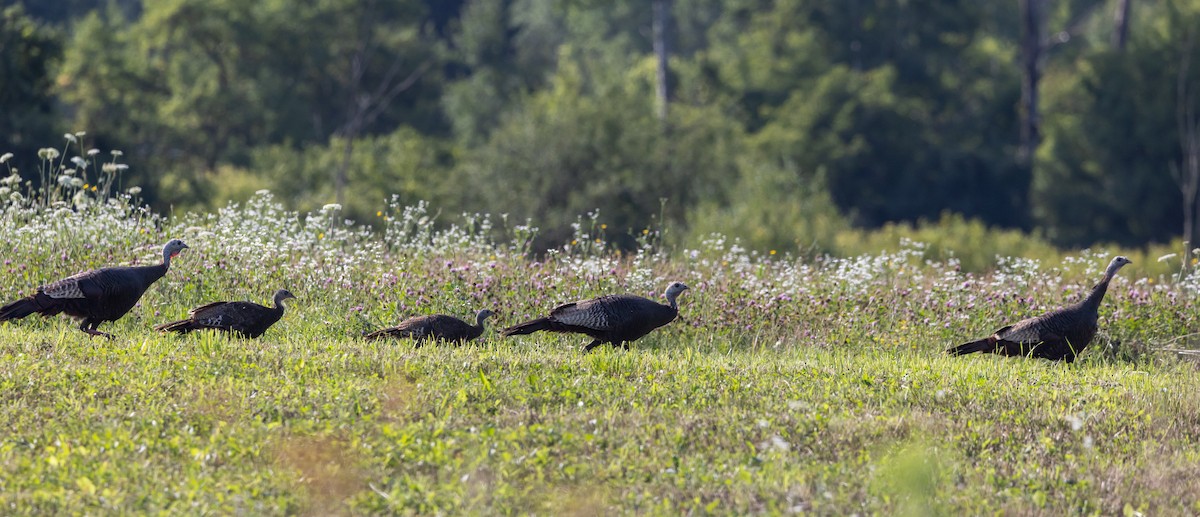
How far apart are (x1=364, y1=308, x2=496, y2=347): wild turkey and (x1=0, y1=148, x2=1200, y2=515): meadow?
0.45m

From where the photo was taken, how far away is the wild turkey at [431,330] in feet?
40.9

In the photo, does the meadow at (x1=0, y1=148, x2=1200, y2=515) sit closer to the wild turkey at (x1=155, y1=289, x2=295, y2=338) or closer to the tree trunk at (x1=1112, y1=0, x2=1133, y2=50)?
the wild turkey at (x1=155, y1=289, x2=295, y2=338)

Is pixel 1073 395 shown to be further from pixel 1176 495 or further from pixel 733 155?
pixel 733 155

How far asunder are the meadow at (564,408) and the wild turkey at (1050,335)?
20cm

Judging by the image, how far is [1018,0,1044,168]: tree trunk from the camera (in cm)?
5609

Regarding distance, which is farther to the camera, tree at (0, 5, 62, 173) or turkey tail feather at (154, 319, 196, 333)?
tree at (0, 5, 62, 173)

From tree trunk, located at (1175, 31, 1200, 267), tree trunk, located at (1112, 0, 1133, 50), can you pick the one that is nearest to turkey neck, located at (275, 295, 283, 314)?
tree trunk, located at (1175, 31, 1200, 267)

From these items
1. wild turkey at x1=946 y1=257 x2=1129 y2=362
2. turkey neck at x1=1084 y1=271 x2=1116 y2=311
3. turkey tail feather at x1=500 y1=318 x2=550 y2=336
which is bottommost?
turkey tail feather at x1=500 y1=318 x2=550 y2=336

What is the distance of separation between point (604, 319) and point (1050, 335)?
12.7 ft

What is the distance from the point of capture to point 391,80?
198 feet

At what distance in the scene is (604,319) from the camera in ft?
40.6

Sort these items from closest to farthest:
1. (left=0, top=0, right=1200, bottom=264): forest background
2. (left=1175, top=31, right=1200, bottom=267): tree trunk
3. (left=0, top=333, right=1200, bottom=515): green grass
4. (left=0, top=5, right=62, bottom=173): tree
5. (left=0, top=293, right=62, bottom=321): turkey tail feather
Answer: (left=0, top=333, right=1200, bottom=515): green grass → (left=0, top=293, right=62, bottom=321): turkey tail feather → (left=0, top=5, right=62, bottom=173): tree → (left=0, top=0, right=1200, bottom=264): forest background → (left=1175, top=31, right=1200, bottom=267): tree trunk

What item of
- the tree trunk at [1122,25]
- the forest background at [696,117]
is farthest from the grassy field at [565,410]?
the tree trunk at [1122,25]

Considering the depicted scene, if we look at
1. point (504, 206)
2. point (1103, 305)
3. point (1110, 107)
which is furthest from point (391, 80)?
point (1103, 305)
